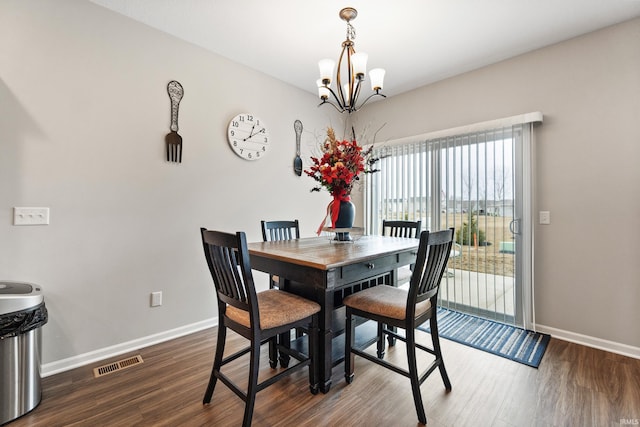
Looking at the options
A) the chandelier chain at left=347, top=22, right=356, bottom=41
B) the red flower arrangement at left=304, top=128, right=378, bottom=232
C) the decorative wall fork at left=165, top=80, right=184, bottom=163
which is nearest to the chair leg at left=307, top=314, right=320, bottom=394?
the red flower arrangement at left=304, top=128, right=378, bottom=232

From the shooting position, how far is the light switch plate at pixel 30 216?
1876mm

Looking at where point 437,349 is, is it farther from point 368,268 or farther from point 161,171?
point 161,171

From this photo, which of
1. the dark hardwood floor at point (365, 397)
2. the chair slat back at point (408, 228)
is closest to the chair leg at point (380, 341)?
the dark hardwood floor at point (365, 397)

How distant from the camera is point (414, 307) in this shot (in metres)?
1.58

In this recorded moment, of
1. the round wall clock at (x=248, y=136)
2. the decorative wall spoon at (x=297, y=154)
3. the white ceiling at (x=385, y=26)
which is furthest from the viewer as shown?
the decorative wall spoon at (x=297, y=154)

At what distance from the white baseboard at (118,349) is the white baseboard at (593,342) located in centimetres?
313

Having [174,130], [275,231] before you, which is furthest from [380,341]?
[174,130]

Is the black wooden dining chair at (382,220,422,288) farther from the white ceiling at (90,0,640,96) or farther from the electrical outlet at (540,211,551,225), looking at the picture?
the white ceiling at (90,0,640,96)

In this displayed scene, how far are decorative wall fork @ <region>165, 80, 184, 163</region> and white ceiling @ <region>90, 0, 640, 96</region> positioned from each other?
18.5 inches

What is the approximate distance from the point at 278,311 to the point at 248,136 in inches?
81.7

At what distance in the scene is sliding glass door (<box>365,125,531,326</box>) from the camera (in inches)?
108

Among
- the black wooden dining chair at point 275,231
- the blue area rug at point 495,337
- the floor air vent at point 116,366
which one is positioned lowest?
the floor air vent at point 116,366

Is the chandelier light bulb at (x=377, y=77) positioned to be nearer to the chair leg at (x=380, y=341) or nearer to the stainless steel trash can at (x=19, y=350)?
the chair leg at (x=380, y=341)

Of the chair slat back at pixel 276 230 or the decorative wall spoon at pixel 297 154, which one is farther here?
the decorative wall spoon at pixel 297 154
